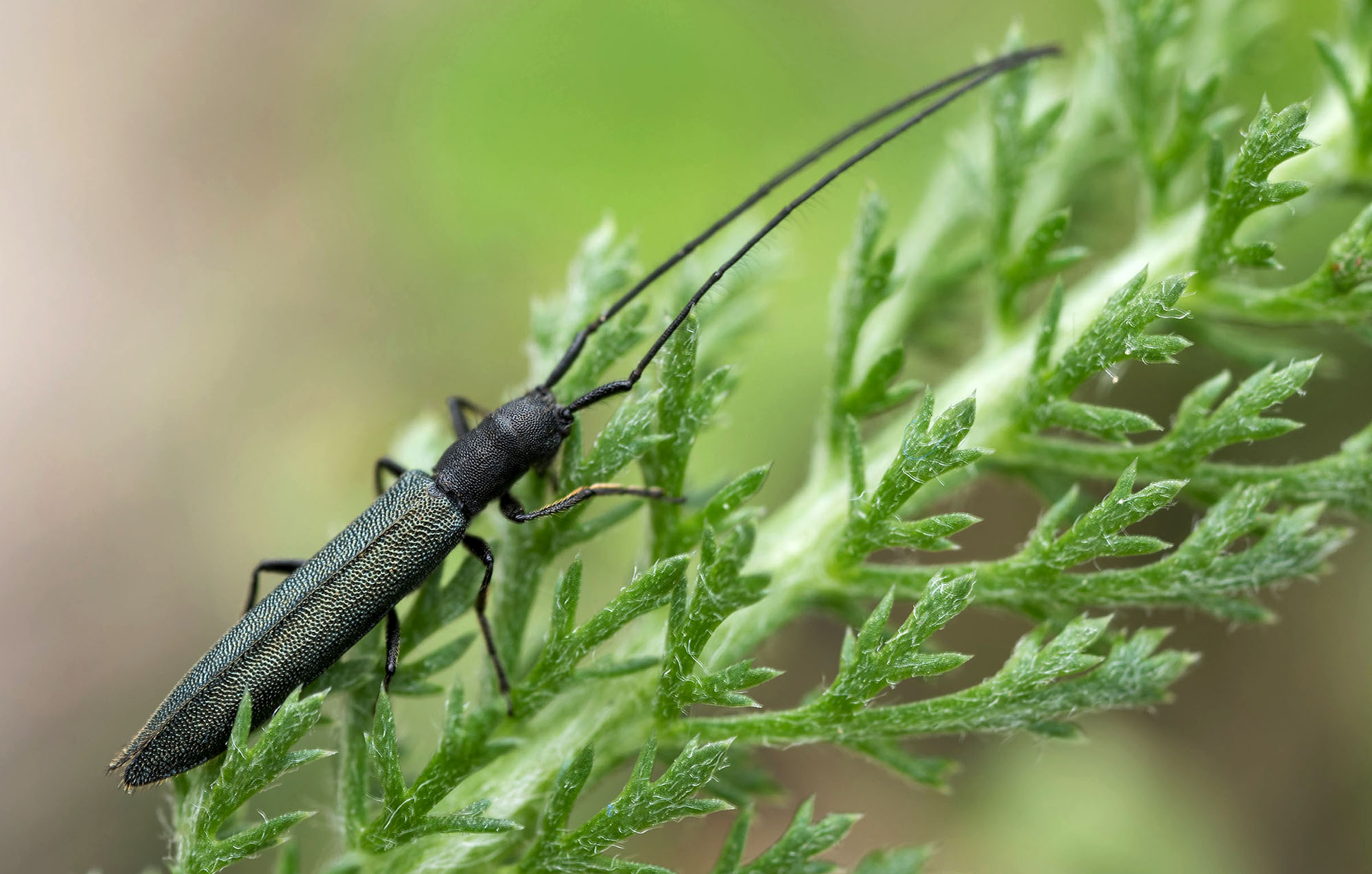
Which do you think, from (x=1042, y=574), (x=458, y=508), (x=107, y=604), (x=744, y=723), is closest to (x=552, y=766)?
(x=744, y=723)

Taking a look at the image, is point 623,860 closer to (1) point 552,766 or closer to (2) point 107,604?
(1) point 552,766

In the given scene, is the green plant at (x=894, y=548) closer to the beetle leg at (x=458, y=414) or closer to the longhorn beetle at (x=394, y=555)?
the longhorn beetle at (x=394, y=555)

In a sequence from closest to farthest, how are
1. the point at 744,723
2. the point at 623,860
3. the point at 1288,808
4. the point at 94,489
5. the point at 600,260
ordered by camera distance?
1. the point at 623,860
2. the point at 744,723
3. the point at 600,260
4. the point at 1288,808
5. the point at 94,489

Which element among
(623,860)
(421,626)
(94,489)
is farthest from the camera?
(94,489)

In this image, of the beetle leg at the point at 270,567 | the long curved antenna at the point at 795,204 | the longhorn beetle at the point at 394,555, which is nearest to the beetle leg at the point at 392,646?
the longhorn beetle at the point at 394,555

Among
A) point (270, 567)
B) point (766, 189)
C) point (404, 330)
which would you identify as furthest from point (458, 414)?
point (404, 330)

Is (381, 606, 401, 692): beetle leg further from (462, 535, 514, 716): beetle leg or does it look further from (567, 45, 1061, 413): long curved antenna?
(567, 45, 1061, 413): long curved antenna
